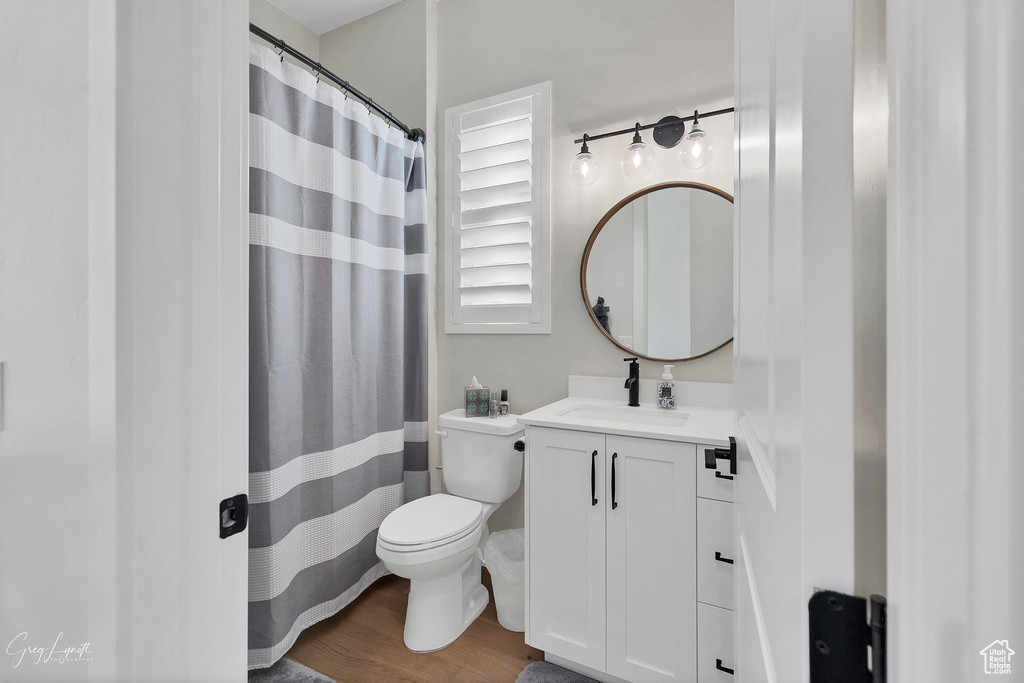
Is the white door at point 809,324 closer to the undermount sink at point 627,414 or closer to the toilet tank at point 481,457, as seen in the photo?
the undermount sink at point 627,414

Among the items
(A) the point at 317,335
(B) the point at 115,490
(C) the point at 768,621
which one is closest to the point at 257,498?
(A) the point at 317,335

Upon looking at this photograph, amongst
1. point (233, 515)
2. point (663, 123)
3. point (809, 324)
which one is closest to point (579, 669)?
point (233, 515)

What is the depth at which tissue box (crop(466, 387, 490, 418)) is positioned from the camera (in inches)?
80.0

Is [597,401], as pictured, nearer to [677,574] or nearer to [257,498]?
[677,574]

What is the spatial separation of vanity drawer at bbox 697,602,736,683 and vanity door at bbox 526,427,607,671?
286 millimetres

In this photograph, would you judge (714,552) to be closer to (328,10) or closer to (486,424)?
(486,424)

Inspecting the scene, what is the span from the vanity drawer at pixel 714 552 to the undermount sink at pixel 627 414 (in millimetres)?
403

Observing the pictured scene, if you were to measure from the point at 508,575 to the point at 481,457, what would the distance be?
1.55 feet

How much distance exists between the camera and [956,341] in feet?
0.69

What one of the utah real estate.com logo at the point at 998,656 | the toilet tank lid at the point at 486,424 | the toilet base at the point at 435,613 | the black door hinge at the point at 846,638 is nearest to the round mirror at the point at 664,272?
the toilet tank lid at the point at 486,424

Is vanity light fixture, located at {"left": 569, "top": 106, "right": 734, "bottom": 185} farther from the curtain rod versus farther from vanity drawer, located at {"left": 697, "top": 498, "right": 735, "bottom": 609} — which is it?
vanity drawer, located at {"left": 697, "top": 498, "right": 735, "bottom": 609}

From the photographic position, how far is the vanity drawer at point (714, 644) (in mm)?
1243

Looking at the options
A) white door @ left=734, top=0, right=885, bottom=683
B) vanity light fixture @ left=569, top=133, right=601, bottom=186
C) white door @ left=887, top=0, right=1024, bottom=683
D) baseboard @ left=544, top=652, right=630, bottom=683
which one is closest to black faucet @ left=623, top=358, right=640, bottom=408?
vanity light fixture @ left=569, top=133, right=601, bottom=186

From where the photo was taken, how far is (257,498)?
1.50m
